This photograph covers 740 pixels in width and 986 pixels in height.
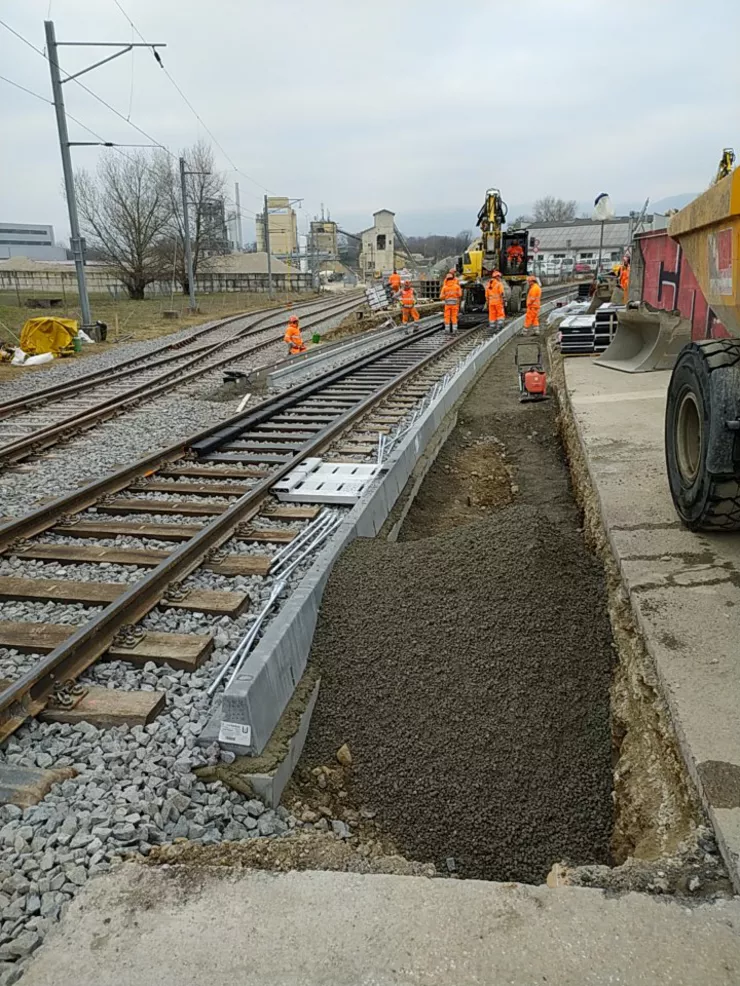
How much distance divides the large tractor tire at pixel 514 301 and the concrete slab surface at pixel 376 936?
85.1 ft

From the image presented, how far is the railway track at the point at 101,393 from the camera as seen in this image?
30.8ft

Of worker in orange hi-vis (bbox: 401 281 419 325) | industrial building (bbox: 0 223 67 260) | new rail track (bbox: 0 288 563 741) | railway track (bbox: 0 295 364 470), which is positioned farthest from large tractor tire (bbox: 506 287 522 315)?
industrial building (bbox: 0 223 67 260)

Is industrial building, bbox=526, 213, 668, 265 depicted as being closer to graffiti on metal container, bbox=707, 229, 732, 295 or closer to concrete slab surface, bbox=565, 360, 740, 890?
concrete slab surface, bbox=565, 360, 740, 890

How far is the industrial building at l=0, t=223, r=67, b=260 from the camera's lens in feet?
384

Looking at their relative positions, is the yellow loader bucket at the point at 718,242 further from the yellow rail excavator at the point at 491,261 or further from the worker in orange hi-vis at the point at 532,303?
the yellow rail excavator at the point at 491,261

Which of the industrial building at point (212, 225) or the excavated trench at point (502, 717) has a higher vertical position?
the industrial building at point (212, 225)

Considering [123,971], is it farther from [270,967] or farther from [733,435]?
[733,435]

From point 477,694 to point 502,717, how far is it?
0.63 feet

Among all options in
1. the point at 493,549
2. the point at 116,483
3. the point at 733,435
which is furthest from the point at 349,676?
the point at 116,483

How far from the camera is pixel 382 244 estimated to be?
80.0m

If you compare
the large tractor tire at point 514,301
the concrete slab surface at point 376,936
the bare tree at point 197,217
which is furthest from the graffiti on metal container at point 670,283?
the bare tree at point 197,217

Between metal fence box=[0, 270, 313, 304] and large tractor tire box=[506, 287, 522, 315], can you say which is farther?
metal fence box=[0, 270, 313, 304]

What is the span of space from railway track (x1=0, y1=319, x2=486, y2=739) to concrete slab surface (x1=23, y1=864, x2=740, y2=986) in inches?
53.5

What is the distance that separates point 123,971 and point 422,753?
196 cm
